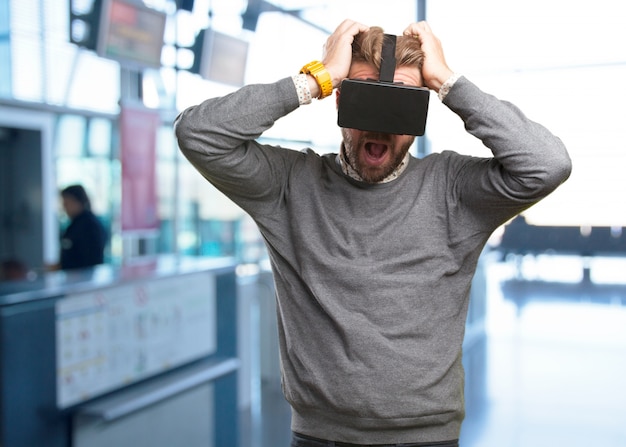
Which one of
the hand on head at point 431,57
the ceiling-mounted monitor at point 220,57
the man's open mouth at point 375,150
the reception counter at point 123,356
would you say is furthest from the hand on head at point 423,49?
the ceiling-mounted monitor at point 220,57

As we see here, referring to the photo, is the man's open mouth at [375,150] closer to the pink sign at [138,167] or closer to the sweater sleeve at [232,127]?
the sweater sleeve at [232,127]

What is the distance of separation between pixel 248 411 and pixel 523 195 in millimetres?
3878

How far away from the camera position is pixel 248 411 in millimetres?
4770

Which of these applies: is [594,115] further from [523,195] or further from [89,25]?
[523,195]

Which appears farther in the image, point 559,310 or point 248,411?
point 559,310

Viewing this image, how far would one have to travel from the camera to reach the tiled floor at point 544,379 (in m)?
4.05

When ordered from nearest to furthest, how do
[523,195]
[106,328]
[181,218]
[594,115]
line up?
[523,195], [106,328], [181,218], [594,115]

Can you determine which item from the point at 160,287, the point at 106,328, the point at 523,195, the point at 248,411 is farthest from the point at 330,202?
the point at 248,411

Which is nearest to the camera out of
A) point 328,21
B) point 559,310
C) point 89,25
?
point 89,25

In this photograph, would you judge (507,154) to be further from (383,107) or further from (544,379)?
(544,379)

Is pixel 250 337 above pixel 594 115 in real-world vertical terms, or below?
below

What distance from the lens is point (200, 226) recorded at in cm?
590

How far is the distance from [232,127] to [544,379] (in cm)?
457

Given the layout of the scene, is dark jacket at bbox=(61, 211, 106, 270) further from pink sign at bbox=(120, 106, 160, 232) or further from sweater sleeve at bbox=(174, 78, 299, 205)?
sweater sleeve at bbox=(174, 78, 299, 205)
